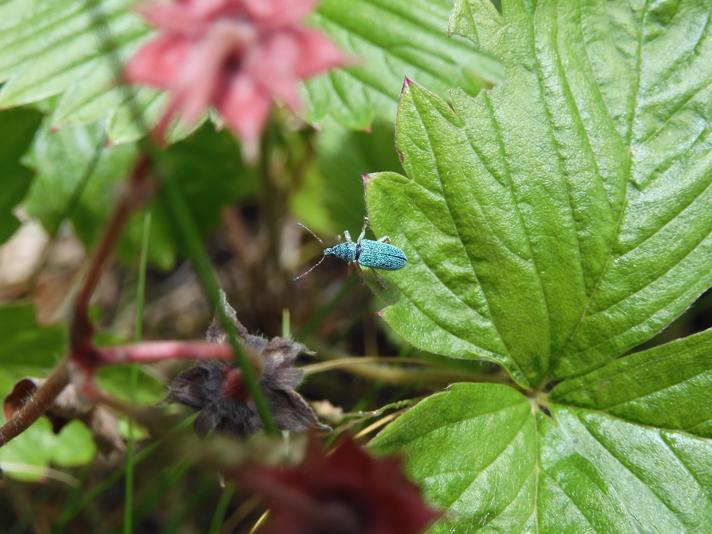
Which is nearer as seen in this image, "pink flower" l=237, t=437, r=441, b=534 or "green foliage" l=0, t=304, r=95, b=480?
"pink flower" l=237, t=437, r=441, b=534

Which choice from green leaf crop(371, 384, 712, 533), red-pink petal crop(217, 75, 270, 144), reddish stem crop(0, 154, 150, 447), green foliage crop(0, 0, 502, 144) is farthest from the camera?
green foliage crop(0, 0, 502, 144)

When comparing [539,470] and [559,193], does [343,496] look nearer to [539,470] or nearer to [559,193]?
[539,470]

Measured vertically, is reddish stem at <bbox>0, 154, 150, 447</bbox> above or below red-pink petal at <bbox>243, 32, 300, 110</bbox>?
below

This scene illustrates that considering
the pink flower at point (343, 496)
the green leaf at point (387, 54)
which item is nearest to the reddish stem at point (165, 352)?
the pink flower at point (343, 496)

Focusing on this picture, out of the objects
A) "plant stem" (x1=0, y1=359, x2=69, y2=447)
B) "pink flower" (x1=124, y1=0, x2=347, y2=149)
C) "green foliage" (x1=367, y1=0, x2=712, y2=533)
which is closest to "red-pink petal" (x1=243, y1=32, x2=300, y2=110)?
"pink flower" (x1=124, y1=0, x2=347, y2=149)

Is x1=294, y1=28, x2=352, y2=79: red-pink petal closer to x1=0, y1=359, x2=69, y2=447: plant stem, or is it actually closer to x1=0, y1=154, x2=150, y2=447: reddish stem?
x1=0, y1=154, x2=150, y2=447: reddish stem

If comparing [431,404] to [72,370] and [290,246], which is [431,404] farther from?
[290,246]

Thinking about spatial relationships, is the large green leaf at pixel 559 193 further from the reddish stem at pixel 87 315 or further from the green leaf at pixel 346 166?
the green leaf at pixel 346 166

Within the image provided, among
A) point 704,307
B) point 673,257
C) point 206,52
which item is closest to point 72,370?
point 206,52
